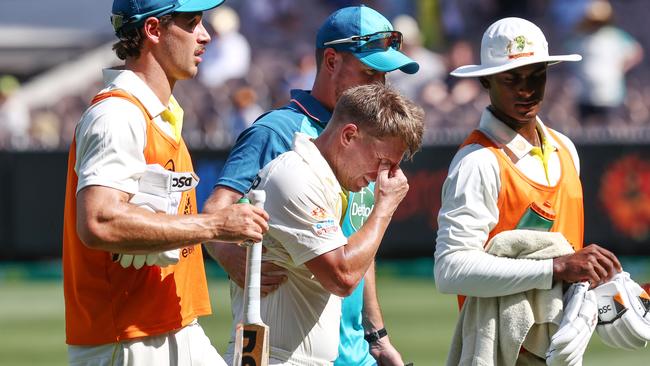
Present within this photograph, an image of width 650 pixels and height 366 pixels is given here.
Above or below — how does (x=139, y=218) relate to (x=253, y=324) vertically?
above

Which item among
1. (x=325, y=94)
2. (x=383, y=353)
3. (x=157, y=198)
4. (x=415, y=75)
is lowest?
(x=383, y=353)

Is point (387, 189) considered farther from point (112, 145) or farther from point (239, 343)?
point (112, 145)

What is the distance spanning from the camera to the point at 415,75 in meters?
19.4

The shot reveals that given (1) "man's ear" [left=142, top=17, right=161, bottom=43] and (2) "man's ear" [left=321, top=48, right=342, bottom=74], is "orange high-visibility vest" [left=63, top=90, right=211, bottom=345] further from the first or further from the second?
(2) "man's ear" [left=321, top=48, right=342, bottom=74]

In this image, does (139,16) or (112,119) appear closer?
(112,119)

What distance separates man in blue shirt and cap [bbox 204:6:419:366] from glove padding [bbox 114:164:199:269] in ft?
1.74

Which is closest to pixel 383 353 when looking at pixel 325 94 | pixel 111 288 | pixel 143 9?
pixel 325 94

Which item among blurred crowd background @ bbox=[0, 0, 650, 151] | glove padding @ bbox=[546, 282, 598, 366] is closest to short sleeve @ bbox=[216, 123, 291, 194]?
glove padding @ bbox=[546, 282, 598, 366]

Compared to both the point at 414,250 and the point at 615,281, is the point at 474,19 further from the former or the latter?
the point at 615,281

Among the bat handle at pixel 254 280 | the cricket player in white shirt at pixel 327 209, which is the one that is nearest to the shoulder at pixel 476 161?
the cricket player in white shirt at pixel 327 209

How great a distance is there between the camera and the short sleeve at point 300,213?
16.9 feet

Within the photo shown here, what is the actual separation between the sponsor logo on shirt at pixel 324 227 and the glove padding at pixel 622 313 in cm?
113

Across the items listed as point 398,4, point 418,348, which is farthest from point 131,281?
point 398,4

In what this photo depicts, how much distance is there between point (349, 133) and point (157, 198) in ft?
2.52
